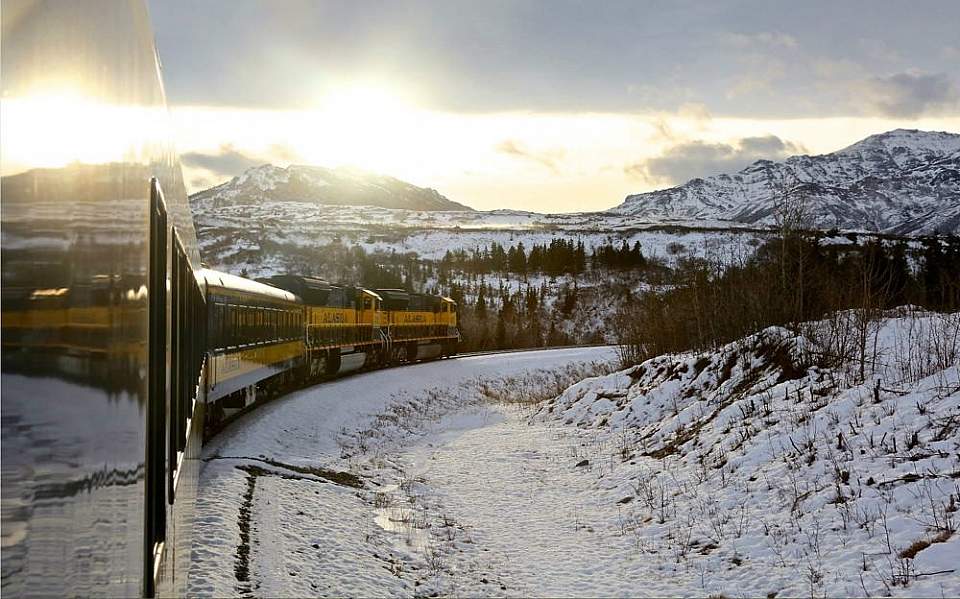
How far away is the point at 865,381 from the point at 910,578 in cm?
629

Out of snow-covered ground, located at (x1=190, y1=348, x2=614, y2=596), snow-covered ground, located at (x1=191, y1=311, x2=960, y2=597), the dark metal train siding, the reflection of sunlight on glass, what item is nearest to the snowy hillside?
snow-covered ground, located at (x1=191, y1=311, x2=960, y2=597)

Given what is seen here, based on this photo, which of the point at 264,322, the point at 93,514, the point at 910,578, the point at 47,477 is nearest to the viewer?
the point at 47,477

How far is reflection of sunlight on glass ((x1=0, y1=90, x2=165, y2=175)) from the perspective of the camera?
1225mm

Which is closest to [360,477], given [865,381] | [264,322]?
[264,322]

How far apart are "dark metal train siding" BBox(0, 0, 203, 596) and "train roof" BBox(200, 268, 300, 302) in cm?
891

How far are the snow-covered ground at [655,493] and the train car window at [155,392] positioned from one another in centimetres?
469

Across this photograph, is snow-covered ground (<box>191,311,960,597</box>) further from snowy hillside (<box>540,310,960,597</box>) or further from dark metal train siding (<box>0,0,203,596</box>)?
dark metal train siding (<box>0,0,203,596</box>)

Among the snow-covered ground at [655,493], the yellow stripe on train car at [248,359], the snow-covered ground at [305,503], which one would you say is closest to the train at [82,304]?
the snow-covered ground at [305,503]

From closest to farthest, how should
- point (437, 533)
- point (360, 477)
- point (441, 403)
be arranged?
point (437, 533)
point (360, 477)
point (441, 403)

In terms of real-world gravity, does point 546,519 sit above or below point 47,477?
below

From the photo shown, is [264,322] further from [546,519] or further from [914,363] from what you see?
[914,363]

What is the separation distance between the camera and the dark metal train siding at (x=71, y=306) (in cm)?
120

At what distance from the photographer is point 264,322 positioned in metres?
18.4

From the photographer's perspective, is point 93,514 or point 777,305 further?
point 777,305
